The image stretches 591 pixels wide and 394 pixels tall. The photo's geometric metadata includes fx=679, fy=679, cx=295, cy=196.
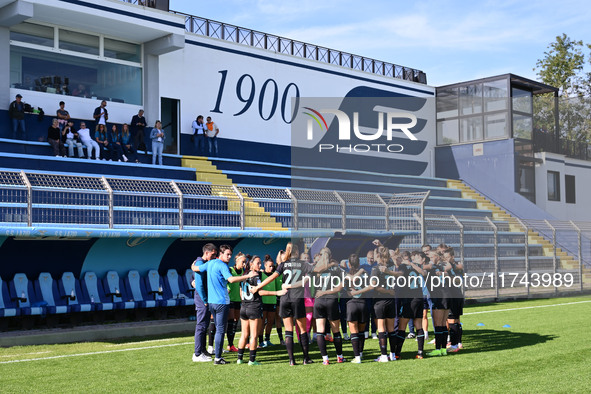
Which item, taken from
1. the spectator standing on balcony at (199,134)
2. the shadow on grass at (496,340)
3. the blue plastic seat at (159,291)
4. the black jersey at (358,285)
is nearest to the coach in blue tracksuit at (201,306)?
the black jersey at (358,285)

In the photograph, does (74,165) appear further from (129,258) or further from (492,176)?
(492,176)

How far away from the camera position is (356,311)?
9977mm

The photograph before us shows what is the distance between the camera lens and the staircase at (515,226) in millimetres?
23531

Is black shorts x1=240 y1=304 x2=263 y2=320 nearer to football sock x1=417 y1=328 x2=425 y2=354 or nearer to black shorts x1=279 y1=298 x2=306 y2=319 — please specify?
black shorts x1=279 y1=298 x2=306 y2=319

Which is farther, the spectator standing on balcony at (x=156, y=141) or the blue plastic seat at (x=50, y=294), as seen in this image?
the spectator standing on balcony at (x=156, y=141)

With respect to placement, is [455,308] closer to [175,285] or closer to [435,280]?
[435,280]

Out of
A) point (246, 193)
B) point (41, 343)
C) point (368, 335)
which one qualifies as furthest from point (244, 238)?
point (41, 343)

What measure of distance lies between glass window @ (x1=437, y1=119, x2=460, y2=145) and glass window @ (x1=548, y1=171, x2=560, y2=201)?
4351mm

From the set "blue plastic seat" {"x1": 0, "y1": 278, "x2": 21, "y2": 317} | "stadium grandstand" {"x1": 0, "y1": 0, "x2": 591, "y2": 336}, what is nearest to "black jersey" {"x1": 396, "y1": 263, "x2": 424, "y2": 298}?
"stadium grandstand" {"x1": 0, "y1": 0, "x2": 591, "y2": 336}

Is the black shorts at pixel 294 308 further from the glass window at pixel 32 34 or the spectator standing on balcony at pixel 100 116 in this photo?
the glass window at pixel 32 34

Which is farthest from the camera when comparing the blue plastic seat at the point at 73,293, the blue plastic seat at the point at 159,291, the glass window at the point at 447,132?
the glass window at the point at 447,132

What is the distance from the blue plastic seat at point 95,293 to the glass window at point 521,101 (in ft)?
68.0

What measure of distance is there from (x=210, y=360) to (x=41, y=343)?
3.73 metres

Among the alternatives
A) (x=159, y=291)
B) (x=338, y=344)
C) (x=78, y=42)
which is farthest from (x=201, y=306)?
(x=78, y=42)
